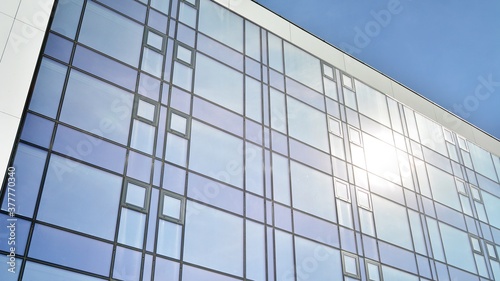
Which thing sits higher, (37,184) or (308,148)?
(308,148)

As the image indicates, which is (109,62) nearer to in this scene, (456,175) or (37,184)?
(37,184)

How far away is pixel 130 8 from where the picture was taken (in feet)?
60.1

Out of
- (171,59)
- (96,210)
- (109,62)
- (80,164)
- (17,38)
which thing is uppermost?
(171,59)

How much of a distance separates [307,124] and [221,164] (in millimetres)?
5191

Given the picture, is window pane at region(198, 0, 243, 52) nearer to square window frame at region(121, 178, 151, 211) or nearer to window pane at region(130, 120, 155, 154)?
window pane at region(130, 120, 155, 154)

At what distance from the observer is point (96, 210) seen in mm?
14000

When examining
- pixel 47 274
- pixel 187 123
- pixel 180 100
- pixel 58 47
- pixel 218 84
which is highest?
pixel 218 84

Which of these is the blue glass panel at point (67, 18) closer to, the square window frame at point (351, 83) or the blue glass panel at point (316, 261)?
the blue glass panel at point (316, 261)

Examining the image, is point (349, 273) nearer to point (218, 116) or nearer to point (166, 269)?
point (218, 116)

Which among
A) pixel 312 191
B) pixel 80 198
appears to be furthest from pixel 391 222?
pixel 80 198

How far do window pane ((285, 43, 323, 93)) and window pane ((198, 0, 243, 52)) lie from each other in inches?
95.5

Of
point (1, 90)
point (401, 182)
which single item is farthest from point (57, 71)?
point (401, 182)

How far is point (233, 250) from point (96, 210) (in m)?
4.20

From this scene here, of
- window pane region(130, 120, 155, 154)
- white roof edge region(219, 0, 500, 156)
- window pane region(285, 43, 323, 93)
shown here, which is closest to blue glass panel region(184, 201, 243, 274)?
window pane region(130, 120, 155, 154)
